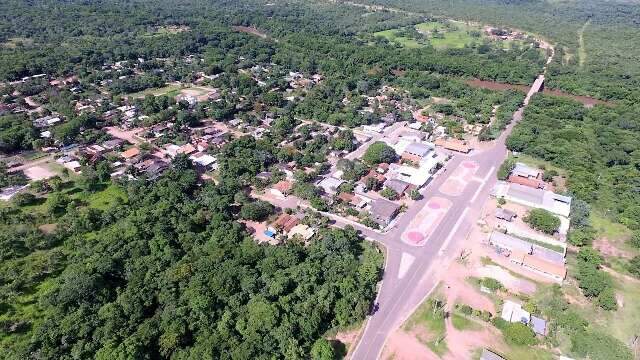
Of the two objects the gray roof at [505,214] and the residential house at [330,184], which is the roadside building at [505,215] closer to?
the gray roof at [505,214]

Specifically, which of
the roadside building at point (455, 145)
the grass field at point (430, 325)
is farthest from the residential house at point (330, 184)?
the roadside building at point (455, 145)

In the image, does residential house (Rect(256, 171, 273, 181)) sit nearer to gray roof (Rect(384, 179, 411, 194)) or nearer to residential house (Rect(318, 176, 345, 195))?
residential house (Rect(318, 176, 345, 195))

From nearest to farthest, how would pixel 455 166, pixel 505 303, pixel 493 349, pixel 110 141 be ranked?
pixel 493 349 → pixel 505 303 → pixel 455 166 → pixel 110 141

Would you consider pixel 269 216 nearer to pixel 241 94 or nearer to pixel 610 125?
pixel 241 94

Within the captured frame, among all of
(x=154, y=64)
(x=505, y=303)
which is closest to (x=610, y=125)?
(x=505, y=303)

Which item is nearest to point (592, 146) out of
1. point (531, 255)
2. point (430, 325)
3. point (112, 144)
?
point (531, 255)

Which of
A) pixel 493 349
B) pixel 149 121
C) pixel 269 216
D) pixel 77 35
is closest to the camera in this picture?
pixel 493 349

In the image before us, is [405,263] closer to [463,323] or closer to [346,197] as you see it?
[463,323]

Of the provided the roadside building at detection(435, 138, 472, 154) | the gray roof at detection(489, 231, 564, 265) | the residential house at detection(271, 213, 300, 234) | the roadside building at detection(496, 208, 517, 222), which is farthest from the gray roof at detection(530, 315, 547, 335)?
the roadside building at detection(435, 138, 472, 154)
